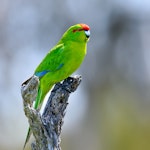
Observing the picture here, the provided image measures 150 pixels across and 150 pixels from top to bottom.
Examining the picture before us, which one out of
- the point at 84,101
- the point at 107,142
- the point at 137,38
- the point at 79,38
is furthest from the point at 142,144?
the point at 79,38

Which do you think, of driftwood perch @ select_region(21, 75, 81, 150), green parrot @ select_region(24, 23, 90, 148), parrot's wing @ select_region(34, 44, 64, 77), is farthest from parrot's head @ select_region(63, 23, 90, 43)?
driftwood perch @ select_region(21, 75, 81, 150)

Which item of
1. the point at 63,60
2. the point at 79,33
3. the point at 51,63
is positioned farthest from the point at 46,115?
the point at 79,33

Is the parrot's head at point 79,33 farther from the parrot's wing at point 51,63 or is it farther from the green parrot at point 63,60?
the parrot's wing at point 51,63

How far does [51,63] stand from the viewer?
7.74m

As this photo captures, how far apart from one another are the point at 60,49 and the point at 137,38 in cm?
1202

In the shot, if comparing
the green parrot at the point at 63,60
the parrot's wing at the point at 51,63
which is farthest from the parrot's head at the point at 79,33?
the parrot's wing at the point at 51,63

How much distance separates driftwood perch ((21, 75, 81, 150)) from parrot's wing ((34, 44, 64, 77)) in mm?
587

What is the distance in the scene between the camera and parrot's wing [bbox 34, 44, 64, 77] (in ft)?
24.8

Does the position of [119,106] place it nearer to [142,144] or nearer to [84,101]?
[84,101]

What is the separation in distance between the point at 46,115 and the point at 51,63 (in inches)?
44.6

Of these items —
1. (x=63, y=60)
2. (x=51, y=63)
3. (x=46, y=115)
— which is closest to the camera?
(x=46, y=115)

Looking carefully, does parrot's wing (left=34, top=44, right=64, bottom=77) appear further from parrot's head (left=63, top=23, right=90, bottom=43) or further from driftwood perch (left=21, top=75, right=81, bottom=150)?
driftwood perch (left=21, top=75, right=81, bottom=150)

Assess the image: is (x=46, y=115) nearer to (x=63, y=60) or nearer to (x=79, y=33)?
(x=63, y=60)

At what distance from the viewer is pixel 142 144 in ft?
54.6
